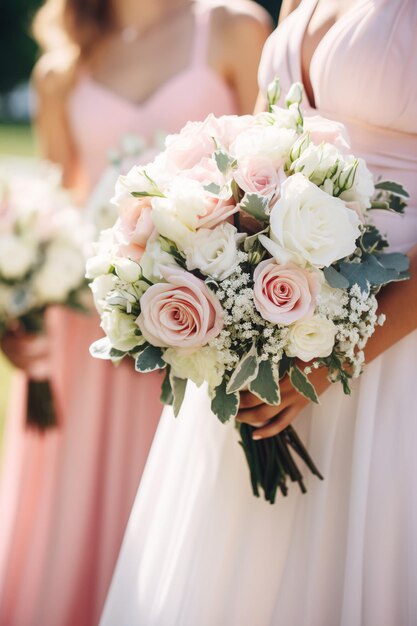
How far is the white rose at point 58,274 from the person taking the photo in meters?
2.97

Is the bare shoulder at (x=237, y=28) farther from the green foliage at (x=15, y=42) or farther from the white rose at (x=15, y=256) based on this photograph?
the green foliage at (x=15, y=42)

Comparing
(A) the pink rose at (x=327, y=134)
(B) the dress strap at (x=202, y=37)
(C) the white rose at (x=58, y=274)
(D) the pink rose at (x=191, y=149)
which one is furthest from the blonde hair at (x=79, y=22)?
(A) the pink rose at (x=327, y=134)

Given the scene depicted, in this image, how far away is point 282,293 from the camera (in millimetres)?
1553

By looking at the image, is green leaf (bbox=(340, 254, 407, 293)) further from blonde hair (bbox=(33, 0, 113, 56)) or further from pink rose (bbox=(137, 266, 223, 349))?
blonde hair (bbox=(33, 0, 113, 56))

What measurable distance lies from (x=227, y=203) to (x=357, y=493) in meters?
0.76

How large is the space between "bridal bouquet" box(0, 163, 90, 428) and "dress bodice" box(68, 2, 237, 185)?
29cm

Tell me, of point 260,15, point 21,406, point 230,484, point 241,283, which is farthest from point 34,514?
point 260,15

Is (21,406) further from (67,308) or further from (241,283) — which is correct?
(241,283)

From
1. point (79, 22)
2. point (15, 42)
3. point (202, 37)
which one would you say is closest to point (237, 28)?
point (202, 37)

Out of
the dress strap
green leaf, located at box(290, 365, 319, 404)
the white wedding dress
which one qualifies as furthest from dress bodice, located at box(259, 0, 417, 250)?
the dress strap

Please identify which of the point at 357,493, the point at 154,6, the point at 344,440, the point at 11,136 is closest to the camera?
the point at 357,493

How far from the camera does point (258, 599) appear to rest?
6.26 feet

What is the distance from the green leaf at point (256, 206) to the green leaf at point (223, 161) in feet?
0.31

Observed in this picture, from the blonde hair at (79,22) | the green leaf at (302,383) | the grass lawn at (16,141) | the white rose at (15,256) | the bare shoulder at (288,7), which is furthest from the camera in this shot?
the grass lawn at (16,141)
